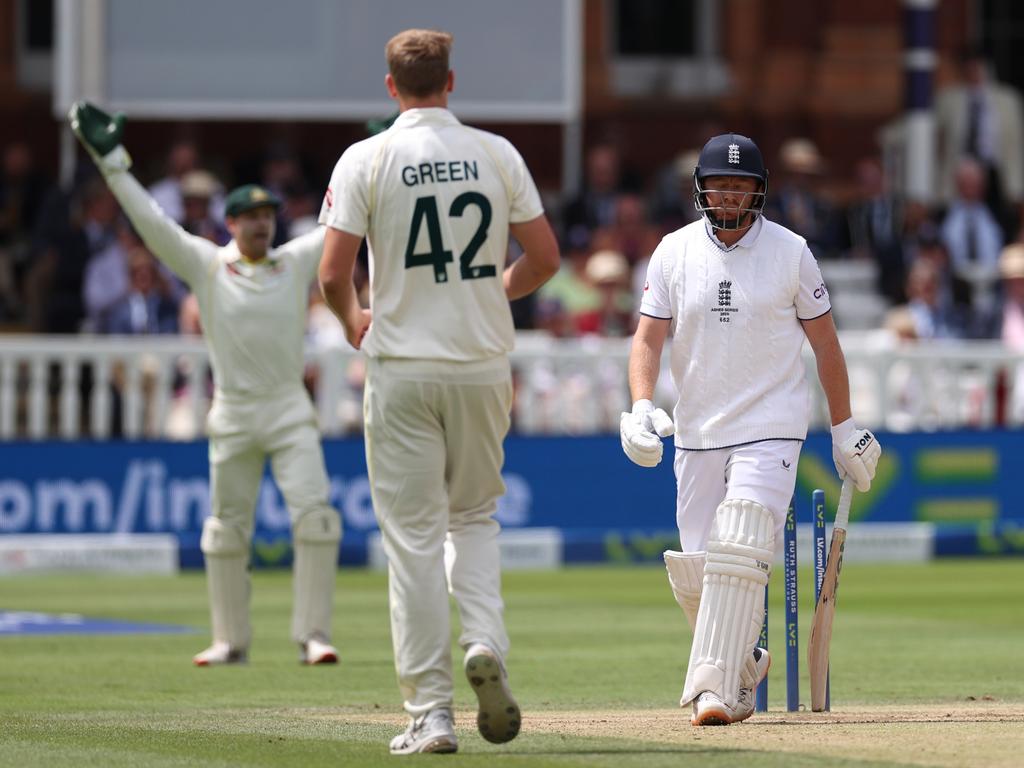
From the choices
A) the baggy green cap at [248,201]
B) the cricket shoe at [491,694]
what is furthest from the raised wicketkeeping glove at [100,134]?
the cricket shoe at [491,694]

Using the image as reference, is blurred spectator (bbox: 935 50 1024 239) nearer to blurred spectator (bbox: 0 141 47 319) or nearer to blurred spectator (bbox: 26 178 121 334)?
blurred spectator (bbox: 26 178 121 334)

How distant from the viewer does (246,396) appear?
34.3ft

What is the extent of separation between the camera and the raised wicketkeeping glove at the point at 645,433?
7.33 m

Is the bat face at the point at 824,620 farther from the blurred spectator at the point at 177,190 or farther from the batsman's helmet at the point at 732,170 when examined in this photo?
the blurred spectator at the point at 177,190

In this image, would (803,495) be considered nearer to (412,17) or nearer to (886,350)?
(886,350)

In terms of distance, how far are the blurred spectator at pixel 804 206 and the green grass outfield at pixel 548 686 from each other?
5405 mm

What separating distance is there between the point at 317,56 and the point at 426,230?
12.9 metres

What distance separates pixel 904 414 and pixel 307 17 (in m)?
5.97

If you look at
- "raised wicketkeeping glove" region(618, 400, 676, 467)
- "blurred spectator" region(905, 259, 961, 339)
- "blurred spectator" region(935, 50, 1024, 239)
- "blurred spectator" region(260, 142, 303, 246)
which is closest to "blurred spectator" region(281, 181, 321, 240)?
"blurred spectator" region(260, 142, 303, 246)

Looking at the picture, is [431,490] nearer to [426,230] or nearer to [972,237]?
[426,230]

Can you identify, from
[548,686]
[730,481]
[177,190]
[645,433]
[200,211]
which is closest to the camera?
[645,433]

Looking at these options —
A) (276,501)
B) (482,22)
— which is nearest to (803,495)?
(276,501)

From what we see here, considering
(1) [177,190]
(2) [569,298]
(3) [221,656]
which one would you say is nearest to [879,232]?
(2) [569,298]

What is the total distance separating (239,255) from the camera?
10.6 m
